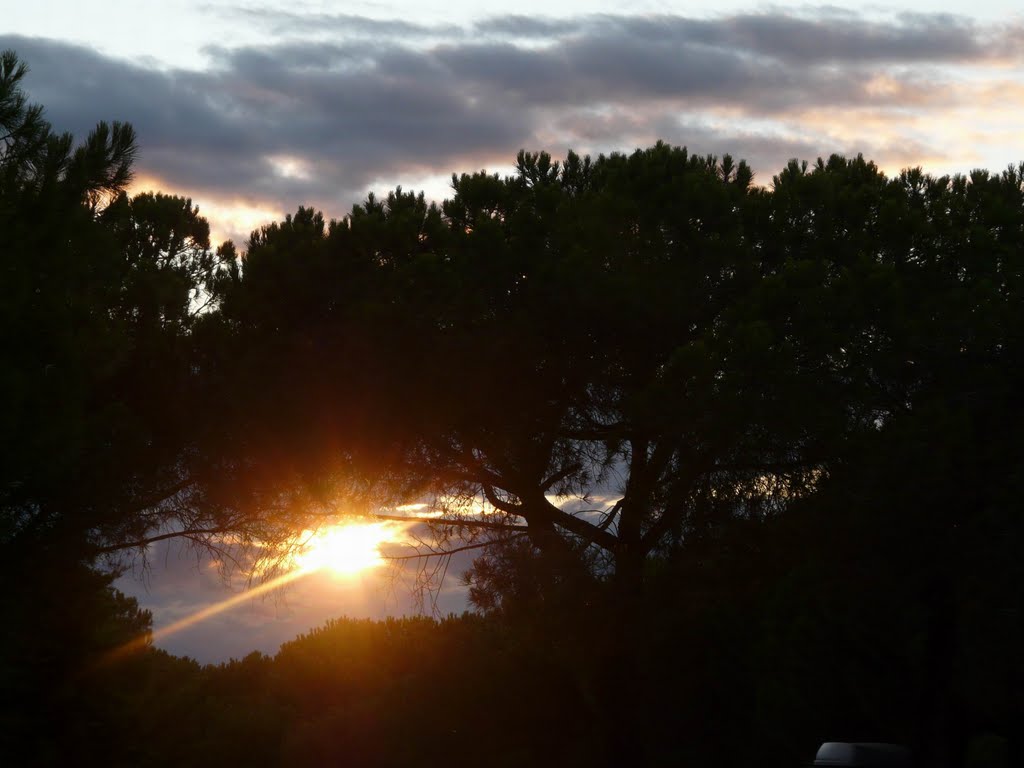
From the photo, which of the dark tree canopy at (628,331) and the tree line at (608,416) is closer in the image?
the tree line at (608,416)

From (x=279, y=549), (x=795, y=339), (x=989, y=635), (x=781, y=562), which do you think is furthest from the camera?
(x=279, y=549)

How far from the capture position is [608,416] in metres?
18.2

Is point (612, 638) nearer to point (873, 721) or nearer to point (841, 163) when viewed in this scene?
point (873, 721)

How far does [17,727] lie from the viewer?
42.8 ft

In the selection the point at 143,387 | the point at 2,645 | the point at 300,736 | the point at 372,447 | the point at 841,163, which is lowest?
the point at 300,736

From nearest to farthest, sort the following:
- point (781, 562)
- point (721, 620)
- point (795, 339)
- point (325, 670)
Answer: point (795, 339) < point (781, 562) < point (721, 620) < point (325, 670)

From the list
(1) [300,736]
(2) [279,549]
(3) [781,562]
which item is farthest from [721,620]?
(1) [300,736]

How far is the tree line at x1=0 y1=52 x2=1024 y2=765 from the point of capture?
14469 mm

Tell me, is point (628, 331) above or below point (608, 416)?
above

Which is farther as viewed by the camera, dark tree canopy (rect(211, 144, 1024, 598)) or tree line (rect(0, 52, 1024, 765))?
dark tree canopy (rect(211, 144, 1024, 598))

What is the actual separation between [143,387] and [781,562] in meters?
10.0

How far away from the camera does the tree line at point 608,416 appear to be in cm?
1447

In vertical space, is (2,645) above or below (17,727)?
above

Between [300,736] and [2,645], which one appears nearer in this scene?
[2,645]
